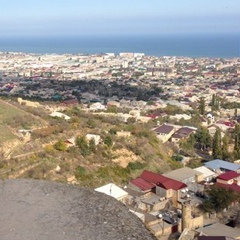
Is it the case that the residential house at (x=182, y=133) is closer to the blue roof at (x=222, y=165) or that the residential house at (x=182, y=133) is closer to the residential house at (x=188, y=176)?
the blue roof at (x=222, y=165)

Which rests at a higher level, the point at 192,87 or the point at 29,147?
the point at 29,147

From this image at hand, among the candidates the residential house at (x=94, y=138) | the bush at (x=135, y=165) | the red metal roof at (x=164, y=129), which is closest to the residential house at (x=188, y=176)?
the bush at (x=135, y=165)

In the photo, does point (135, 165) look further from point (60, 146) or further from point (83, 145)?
point (60, 146)

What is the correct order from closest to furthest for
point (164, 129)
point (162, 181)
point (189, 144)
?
point (162, 181)
point (189, 144)
point (164, 129)

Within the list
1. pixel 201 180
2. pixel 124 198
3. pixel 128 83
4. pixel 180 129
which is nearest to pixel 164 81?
pixel 128 83

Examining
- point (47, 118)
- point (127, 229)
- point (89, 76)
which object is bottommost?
point (89, 76)

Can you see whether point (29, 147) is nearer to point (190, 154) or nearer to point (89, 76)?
point (190, 154)

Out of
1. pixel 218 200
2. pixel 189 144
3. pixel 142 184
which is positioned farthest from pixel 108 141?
pixel 189 144
